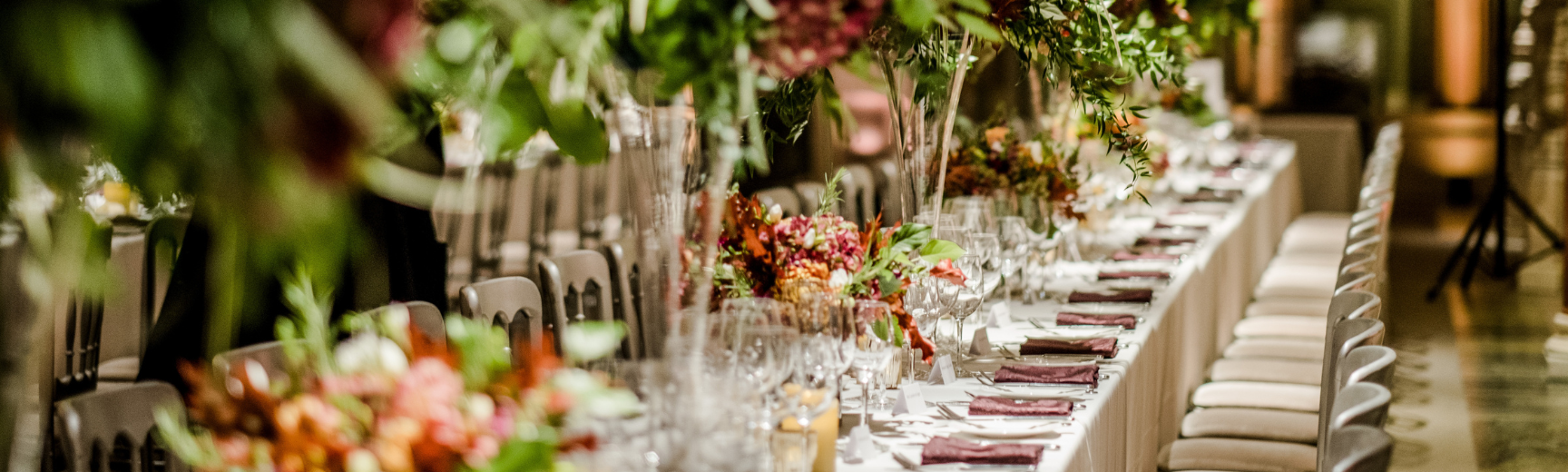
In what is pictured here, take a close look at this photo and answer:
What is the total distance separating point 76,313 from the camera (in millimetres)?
3223

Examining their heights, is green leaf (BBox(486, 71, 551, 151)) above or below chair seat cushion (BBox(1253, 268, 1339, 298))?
above

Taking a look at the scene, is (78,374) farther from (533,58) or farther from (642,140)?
(533,58)

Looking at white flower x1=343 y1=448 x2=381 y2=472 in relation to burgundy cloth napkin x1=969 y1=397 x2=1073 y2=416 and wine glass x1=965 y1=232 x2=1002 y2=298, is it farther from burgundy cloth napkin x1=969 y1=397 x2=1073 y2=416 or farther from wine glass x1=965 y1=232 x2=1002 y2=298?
wine glass x1=965 y1=232 x2=1002 y2=298

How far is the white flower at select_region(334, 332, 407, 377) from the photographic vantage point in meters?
1.10

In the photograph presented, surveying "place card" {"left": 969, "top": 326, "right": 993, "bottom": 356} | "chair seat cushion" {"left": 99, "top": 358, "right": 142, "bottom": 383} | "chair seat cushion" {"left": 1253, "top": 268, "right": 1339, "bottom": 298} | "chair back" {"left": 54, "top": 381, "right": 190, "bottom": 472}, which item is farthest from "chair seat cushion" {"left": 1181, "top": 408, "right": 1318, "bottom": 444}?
"chair seat cushion" {"left": 99, "top": 358, "right": 142, "bottom": 383}

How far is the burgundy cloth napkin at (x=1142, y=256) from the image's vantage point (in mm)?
3986

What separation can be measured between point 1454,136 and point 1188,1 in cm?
984

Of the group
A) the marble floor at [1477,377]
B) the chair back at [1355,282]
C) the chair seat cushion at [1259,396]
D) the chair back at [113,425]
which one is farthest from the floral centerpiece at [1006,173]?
the chair back at [113,425]

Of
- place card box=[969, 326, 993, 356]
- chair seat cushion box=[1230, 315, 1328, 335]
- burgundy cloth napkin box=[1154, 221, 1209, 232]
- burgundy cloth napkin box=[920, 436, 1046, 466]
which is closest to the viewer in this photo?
burgundy cloth napkin box=[920, 436, 1046, 466]

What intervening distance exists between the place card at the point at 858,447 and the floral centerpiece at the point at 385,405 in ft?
2.64

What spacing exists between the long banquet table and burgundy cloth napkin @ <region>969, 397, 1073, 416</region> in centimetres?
3

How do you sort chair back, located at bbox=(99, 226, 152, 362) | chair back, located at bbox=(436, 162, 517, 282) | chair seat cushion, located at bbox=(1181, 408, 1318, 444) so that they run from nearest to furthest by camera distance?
chair seat cushion, located at bbox=(1181, 408, 1318, 444) < chair back, located at bbox=(99, 226, 152, 362) < chair back, located at bbox=(436, 162, 517, 282)

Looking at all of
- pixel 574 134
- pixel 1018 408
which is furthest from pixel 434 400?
pixel 1018 408

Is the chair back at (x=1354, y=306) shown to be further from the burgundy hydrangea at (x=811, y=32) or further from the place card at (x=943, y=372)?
the burgundy hydrangea at (x=811, y=32)
